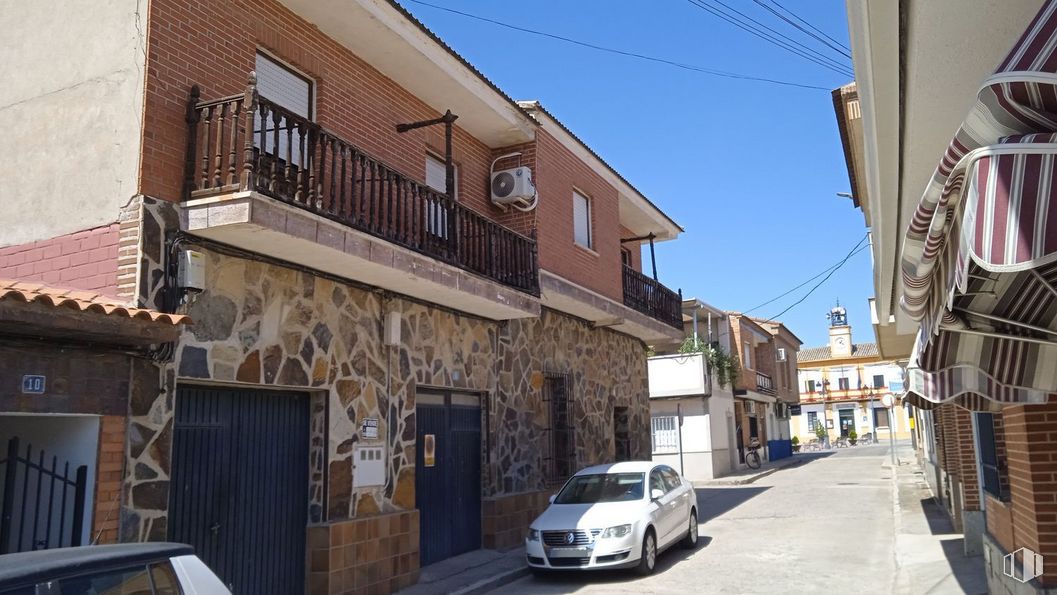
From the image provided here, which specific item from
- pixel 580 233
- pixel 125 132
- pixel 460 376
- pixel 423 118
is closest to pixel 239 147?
pixel 125 132

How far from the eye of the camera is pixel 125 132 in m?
7.54

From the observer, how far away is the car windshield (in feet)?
38.4

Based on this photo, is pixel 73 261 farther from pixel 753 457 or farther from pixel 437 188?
pixel 753 457

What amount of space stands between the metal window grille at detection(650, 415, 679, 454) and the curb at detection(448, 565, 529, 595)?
2057 centimetres

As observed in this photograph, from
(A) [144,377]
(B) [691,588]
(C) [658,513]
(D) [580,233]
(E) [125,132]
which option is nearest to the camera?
(A) [144,377]

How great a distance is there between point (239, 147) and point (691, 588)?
7235 mm

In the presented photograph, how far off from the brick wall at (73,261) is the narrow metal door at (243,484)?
1268 mm

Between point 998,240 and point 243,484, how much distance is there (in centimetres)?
768

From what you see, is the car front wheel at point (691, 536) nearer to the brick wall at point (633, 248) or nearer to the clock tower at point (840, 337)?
the brick wall at point (633, 248)

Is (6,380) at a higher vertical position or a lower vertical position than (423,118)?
lower

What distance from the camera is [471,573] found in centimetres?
1104

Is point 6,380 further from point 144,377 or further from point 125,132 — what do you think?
point 125,132

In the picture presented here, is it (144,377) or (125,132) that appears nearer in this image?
(144,377)

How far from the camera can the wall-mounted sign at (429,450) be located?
11336 mm
